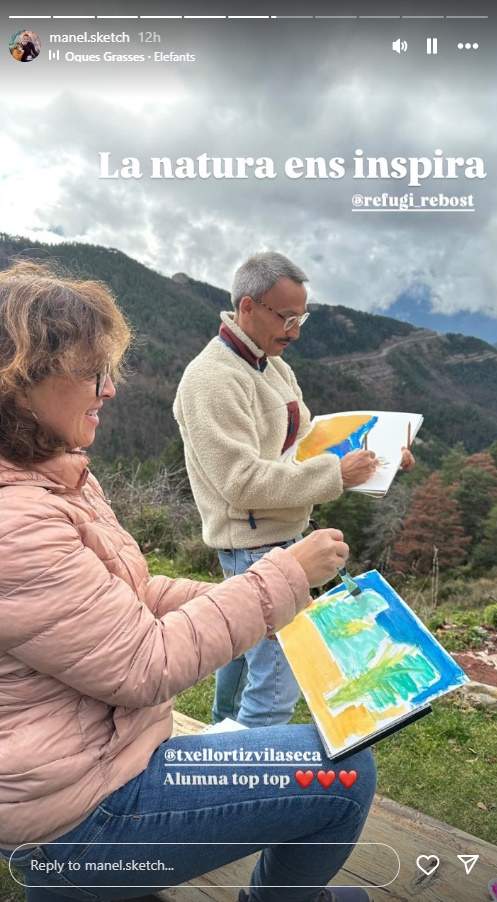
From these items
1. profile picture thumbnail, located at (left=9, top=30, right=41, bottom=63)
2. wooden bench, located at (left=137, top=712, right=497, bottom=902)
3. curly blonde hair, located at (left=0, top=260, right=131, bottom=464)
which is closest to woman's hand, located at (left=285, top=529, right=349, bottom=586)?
curly blonde hair, located at (left=0, top=260, right=131, bottom=464)

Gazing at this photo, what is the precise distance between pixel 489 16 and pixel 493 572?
559 centimetres

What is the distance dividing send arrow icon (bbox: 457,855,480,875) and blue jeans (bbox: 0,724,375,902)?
38cm

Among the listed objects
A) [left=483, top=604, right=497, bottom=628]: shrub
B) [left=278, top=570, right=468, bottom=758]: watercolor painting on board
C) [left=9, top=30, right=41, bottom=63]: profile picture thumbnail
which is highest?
[left=9, top=30, right=41, bottom=63]: profile picture thumbnail

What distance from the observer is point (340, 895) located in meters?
1.18

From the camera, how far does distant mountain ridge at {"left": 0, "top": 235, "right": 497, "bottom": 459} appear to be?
2.32 m

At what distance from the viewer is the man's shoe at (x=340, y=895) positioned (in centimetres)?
114

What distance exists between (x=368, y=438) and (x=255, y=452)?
Answer: 12.4 inches

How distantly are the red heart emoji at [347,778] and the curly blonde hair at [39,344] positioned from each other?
0.58 metres

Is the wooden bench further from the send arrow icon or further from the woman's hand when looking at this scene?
the woman's hand

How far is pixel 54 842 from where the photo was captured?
2.88ft

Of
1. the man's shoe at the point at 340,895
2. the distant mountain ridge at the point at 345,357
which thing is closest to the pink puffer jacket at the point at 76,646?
the man's shoe at the point at 340,895

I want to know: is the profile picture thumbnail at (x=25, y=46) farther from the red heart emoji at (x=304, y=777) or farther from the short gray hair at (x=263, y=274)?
the red heart emoji at (x=304, y=777)

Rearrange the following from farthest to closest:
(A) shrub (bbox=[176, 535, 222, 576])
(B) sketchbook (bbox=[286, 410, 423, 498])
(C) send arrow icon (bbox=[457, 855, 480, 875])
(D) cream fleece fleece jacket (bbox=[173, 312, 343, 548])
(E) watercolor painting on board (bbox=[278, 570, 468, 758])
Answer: (A) shrub (bbox=[176, 535, 222, 576]) < (B) sketchbook (bbox=[286, 410, 423, 498]) < (D) cream fleece fleece jacket (bbox=[173, 312, 343, 548]) < (C) send arrow icon (bbox=[457, 855, 480, 875]) < (E) watercolor painting on board (bbox=[278, 570, 468, 758])

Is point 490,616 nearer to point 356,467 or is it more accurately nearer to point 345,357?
point 345,357
